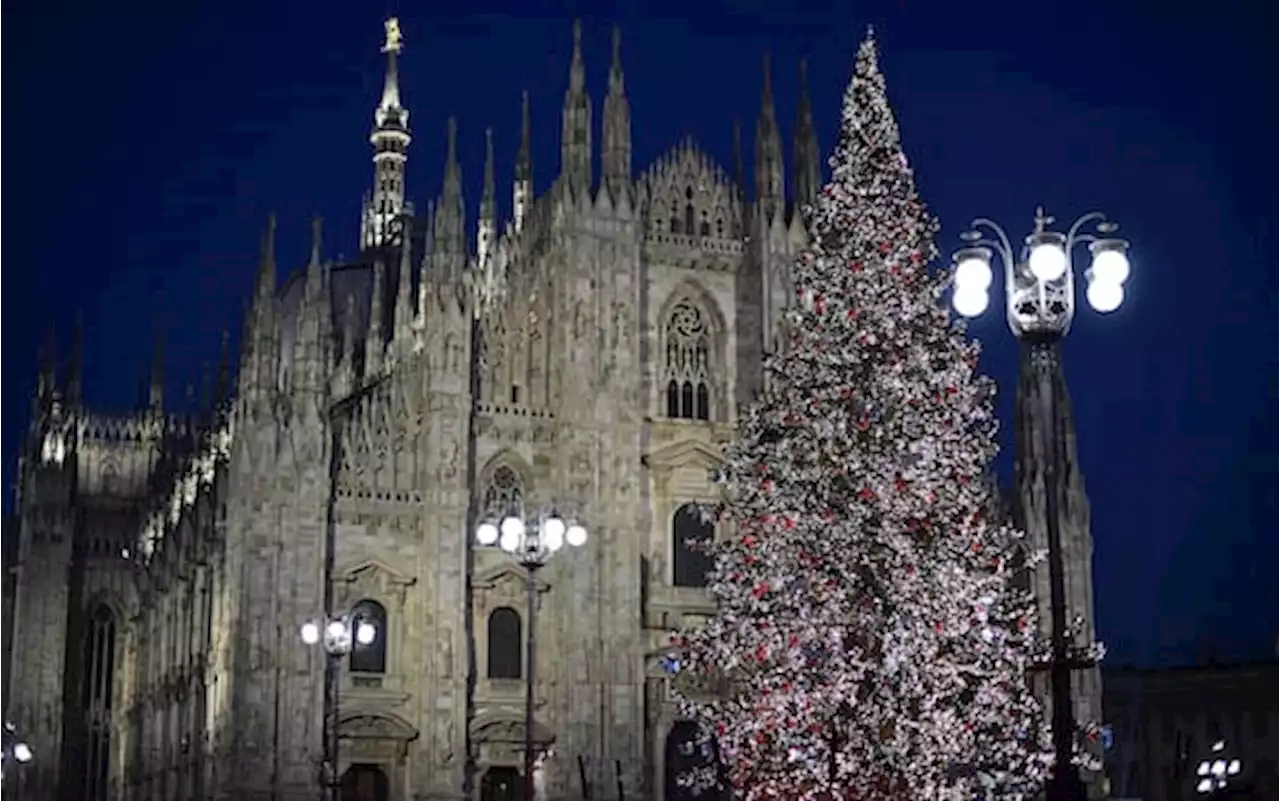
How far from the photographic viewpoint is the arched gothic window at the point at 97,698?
70.4 meters

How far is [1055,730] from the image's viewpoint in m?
16.7

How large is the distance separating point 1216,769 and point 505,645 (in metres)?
24.0

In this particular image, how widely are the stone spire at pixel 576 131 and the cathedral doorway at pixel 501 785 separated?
52.1ft

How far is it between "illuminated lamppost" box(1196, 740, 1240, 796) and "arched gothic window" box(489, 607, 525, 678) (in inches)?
768

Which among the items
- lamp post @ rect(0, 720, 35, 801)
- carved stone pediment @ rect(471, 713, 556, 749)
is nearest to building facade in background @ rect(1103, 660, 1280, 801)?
carved stone pediment @ rect(471, 713, 556, 749)

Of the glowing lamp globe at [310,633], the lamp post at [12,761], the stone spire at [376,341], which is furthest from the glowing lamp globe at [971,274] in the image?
the lamp post at [12,761]

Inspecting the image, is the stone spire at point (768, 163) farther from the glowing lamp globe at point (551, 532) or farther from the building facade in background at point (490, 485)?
the glowing lamp globe at point (551, 532)

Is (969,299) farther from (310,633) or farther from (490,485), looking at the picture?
(490,485)

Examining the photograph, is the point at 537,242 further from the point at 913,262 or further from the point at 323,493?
the point at 913,262

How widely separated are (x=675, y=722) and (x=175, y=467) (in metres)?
26.7

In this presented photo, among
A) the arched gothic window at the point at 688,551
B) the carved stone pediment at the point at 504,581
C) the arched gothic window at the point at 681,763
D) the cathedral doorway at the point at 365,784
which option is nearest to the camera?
the cathedral doorway at the point at 365,784

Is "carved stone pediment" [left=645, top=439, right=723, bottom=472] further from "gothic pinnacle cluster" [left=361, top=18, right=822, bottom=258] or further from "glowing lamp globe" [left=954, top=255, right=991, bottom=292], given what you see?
"glowing lamp globe" [left=954, top=255, right=991, bottom=292]

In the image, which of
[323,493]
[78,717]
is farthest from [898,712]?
[78,717]

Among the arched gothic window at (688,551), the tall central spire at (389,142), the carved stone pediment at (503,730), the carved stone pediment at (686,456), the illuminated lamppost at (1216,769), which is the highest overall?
the tall central spire at (389,142)
